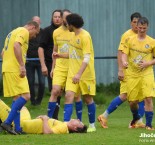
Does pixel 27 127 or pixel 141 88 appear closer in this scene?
pixel 27 127

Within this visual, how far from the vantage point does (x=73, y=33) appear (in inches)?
651

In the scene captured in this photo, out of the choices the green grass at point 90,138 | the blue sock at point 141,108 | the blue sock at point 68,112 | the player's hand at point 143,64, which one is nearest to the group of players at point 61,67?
the blue sock at point 68,112

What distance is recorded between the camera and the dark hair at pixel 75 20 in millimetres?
16156

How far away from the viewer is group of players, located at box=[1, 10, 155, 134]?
1564 centimetres

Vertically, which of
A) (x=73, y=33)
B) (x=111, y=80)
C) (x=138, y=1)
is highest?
(x=73, y=33)

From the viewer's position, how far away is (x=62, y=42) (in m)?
17.5

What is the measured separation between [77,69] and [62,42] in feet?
3.88

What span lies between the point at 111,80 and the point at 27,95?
11373 mm

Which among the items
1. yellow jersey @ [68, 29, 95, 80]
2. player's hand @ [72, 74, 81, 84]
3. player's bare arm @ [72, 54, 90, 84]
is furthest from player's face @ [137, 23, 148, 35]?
player's hand @ [72, 74, 81, 84]

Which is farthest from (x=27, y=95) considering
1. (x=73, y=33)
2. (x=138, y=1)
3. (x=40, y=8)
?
(x=138, y=1)

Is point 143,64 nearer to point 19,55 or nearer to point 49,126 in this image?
point 49,126

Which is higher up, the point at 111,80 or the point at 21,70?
the point at 21,70

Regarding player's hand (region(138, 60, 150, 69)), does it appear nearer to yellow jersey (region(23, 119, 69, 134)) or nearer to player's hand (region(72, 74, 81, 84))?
player's hand (region(72, 74, 81, 84))

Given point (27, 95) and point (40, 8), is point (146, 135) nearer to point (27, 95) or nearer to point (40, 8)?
point (27, 95)
